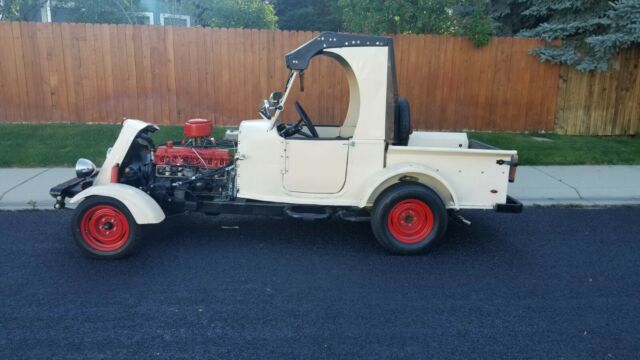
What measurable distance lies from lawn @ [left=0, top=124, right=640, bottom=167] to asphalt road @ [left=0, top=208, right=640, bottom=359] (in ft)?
9.60

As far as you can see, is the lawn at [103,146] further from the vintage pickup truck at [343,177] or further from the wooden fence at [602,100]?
the vintage pickup truck at [343,177]

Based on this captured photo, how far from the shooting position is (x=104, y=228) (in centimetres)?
509

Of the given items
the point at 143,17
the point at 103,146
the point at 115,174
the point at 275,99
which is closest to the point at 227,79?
the point at 103,146

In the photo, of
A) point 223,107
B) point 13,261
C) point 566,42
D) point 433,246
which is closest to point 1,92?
point 223,107

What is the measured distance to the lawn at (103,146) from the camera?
884 centimetres

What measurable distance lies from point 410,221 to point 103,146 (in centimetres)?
633

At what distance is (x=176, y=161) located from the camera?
555 centimetres

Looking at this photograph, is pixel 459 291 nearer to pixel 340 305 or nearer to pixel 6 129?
pixel 340 305

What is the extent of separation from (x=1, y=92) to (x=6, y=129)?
2.96 feet

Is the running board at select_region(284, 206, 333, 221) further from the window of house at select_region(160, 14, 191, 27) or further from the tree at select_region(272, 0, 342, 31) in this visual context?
the tree at select_region(272, 0, 342, 31)

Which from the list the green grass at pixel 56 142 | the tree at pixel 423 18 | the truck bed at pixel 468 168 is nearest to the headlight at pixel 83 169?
the truck bed at pixel 468 168

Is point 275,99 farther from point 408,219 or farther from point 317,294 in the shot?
point 317,294

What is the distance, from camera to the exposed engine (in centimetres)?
545

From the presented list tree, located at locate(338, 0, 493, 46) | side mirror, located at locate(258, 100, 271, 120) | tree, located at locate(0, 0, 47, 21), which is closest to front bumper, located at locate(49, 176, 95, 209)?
side mirror, located at locate(258, 100, 271, 120)
